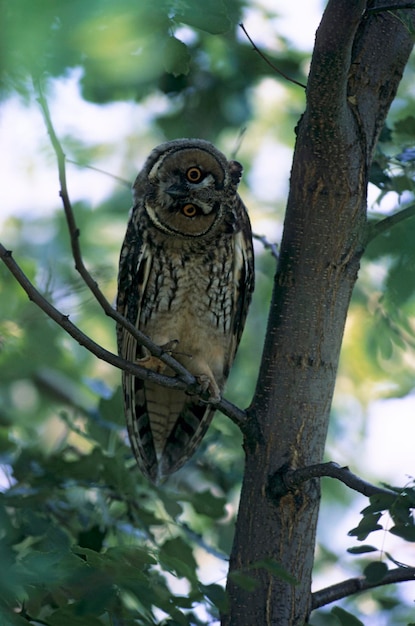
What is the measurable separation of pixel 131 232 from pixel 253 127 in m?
2.12

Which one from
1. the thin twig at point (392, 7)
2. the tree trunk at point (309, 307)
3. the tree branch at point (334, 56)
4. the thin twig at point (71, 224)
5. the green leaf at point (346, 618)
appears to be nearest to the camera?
the thin twig at point (71, 224)

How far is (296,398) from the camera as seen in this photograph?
1968 mm

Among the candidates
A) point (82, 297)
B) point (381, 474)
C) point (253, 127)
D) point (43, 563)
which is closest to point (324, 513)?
point (381, 474)

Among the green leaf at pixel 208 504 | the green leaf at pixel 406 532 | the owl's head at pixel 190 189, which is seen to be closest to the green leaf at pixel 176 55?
the owl's head at pixel 190 189

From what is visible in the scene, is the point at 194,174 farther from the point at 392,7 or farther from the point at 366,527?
the point at 366,527

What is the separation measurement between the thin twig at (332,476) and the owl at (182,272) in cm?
94

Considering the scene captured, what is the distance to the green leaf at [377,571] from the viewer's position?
1.47 meters

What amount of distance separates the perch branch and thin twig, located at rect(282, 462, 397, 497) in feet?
0.62

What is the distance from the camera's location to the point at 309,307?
6.54 ft

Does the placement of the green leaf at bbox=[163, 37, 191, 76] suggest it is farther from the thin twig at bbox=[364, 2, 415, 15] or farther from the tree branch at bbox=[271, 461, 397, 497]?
the tree branch at bbox=[271, 461, 397, 497]

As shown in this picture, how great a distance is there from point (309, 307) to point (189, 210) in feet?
3.07

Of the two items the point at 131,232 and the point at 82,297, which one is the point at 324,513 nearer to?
the point at 82,297

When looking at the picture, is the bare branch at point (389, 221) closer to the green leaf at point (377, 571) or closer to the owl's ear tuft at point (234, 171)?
the green leaf at point (377, 571)

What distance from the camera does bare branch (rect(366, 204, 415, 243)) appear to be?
184 centimetres
